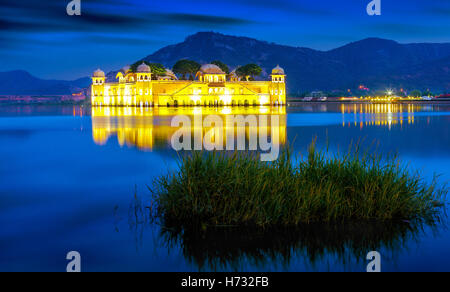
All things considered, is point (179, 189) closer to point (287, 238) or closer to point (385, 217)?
Answer: point (287, 238)

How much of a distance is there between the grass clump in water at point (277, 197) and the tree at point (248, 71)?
116545 millimetres

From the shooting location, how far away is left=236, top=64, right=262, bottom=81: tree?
408 feet

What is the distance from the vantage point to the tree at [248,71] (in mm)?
124438

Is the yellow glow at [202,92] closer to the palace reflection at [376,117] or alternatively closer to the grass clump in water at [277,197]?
the palace reflection at [376,117]

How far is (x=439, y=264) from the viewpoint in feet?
22.0

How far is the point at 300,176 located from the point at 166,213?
2.62 metres

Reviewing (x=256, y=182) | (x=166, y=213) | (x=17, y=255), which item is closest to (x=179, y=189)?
(x=166, y=213)

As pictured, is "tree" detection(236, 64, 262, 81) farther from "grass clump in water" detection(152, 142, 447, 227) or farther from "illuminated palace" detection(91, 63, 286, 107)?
"grass clump in water" detection(152, 142, 447, 227)

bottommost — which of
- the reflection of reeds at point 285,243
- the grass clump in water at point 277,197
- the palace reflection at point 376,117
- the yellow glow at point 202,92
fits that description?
the reflection of reeds at point 285,243

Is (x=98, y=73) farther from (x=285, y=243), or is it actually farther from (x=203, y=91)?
(x=285, y=243)

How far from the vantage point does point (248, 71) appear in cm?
12538

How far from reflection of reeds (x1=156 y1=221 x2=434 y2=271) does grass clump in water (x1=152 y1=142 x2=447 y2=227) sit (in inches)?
9.6

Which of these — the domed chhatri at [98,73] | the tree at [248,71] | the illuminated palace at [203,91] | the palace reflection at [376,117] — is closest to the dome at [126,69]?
the domed chhatri at [98,73]

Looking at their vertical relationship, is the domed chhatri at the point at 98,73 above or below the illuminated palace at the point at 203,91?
above
